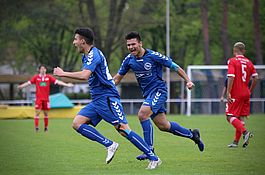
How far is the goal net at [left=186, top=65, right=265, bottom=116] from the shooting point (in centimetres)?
3491

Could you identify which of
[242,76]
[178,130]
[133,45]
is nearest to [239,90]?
[242,76]

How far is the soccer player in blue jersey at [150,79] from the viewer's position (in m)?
10.5

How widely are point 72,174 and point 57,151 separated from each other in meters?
3.63

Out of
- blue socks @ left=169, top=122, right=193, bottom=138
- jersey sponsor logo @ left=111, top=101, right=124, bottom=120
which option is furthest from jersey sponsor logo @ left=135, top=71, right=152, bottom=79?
jersey sponsor logo @ left=111, top=101, right=124, bottom=120

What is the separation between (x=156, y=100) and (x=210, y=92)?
2526cm

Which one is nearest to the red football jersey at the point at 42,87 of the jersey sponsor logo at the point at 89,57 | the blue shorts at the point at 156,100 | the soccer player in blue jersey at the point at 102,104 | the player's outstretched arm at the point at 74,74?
the blue shorts at the point at 156,100

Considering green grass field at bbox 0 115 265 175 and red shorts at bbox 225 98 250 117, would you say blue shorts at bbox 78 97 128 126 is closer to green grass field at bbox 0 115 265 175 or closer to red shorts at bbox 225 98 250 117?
green grass field at bbox 0 115 265 175

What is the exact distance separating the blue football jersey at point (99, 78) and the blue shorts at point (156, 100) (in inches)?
38.1

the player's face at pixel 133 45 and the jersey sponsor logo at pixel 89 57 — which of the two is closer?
the jersey sponsor logo at pixel 89 57

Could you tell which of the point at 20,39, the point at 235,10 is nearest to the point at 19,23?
the point at 20,39

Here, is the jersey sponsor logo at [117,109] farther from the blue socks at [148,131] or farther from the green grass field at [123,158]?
the blue socks at [148,131]

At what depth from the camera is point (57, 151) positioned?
12.7m

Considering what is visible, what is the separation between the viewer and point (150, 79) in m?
10.8

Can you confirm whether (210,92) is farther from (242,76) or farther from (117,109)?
(117,109)
